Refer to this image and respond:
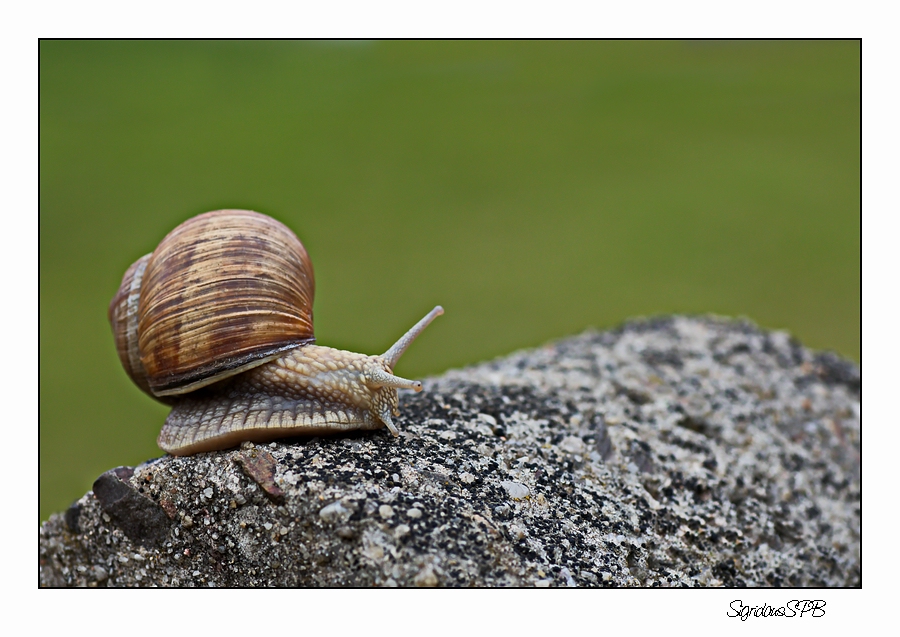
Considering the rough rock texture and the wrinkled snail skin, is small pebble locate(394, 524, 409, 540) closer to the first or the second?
the rough rock texture

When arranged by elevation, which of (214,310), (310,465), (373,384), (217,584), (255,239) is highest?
(255,239)

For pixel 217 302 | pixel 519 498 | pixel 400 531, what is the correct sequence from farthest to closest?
pixel 217 302, pixel 519 498, pixel 400 531

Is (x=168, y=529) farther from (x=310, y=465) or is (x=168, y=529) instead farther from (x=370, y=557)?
(x=370, y=557)

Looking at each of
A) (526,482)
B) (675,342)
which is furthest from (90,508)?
(675,342)

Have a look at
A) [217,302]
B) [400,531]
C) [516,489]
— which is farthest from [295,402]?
[516,489]

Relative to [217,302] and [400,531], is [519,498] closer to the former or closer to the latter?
[400,531]

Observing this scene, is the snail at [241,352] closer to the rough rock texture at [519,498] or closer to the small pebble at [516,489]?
the rough rock texture at [519,498]

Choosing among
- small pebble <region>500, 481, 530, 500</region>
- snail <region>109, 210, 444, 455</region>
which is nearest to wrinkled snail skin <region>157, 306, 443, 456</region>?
snail <region>109, 210, 444, 455</region>
